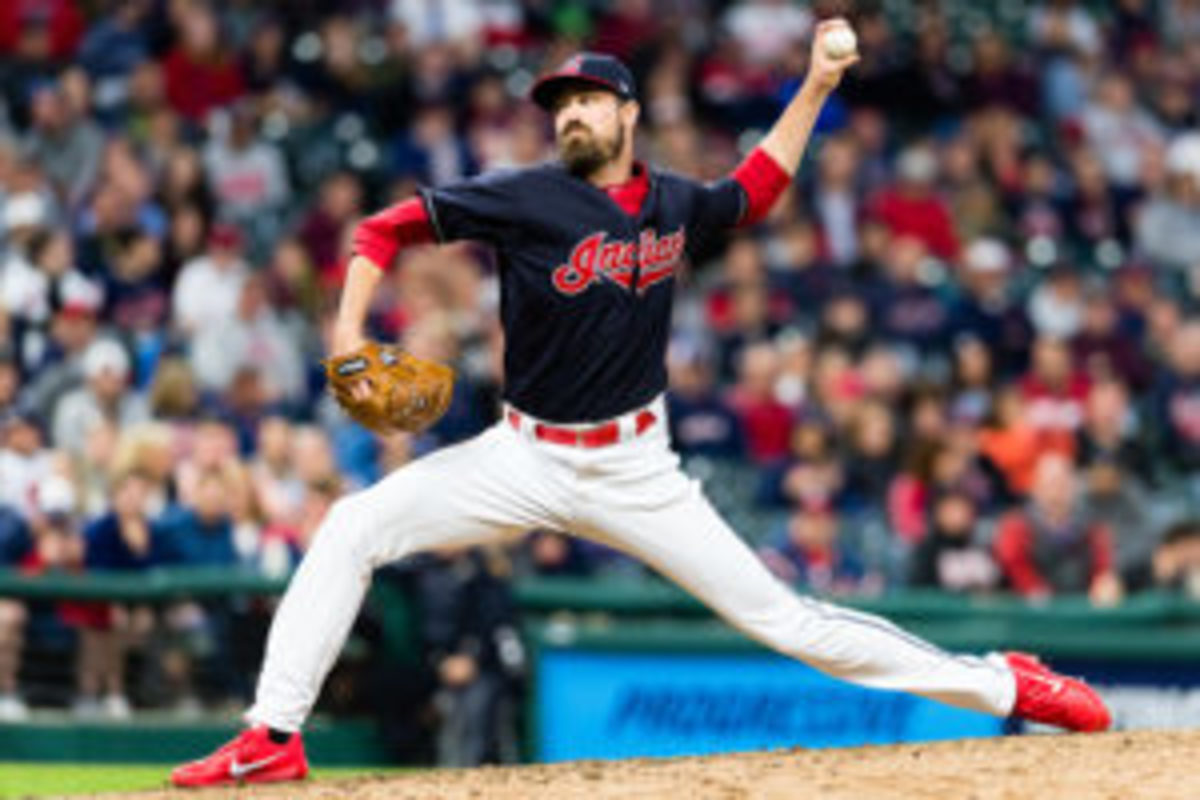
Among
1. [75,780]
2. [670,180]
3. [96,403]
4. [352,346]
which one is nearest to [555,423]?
[352,346]

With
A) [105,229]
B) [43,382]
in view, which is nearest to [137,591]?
[43,382]

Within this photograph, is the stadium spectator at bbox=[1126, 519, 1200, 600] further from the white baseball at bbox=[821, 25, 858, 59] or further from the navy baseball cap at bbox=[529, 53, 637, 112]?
the navy baseball cap at bbox=[529, 53, 637, 112]

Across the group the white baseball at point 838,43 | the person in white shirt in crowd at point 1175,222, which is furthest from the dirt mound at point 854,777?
the person in white shirt in crowd at point 1175,222

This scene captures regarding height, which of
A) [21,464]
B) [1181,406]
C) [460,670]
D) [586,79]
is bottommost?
[460,670]

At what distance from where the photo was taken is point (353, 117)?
1368 cm

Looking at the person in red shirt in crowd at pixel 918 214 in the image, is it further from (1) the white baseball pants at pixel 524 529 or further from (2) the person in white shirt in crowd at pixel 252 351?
(1) the white baseball pants at pixel 524 529

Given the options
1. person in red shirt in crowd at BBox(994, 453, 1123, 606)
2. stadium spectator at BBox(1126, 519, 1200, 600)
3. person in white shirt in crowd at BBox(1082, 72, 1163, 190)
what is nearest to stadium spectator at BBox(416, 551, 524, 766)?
person in red shirt in crowd at BBox(994, 453, 1123, 606)

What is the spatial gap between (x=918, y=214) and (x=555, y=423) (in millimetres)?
7893

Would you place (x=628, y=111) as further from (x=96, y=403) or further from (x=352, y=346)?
(x=96, y=403)

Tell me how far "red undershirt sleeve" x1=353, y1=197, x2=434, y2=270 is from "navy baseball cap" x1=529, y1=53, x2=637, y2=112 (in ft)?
1.42

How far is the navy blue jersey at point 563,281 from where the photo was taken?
5.86 m

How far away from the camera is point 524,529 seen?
19.8 ft

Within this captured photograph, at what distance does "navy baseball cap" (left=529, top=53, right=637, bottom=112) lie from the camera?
5.89m

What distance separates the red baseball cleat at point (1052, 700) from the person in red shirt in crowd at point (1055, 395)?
209 inches
